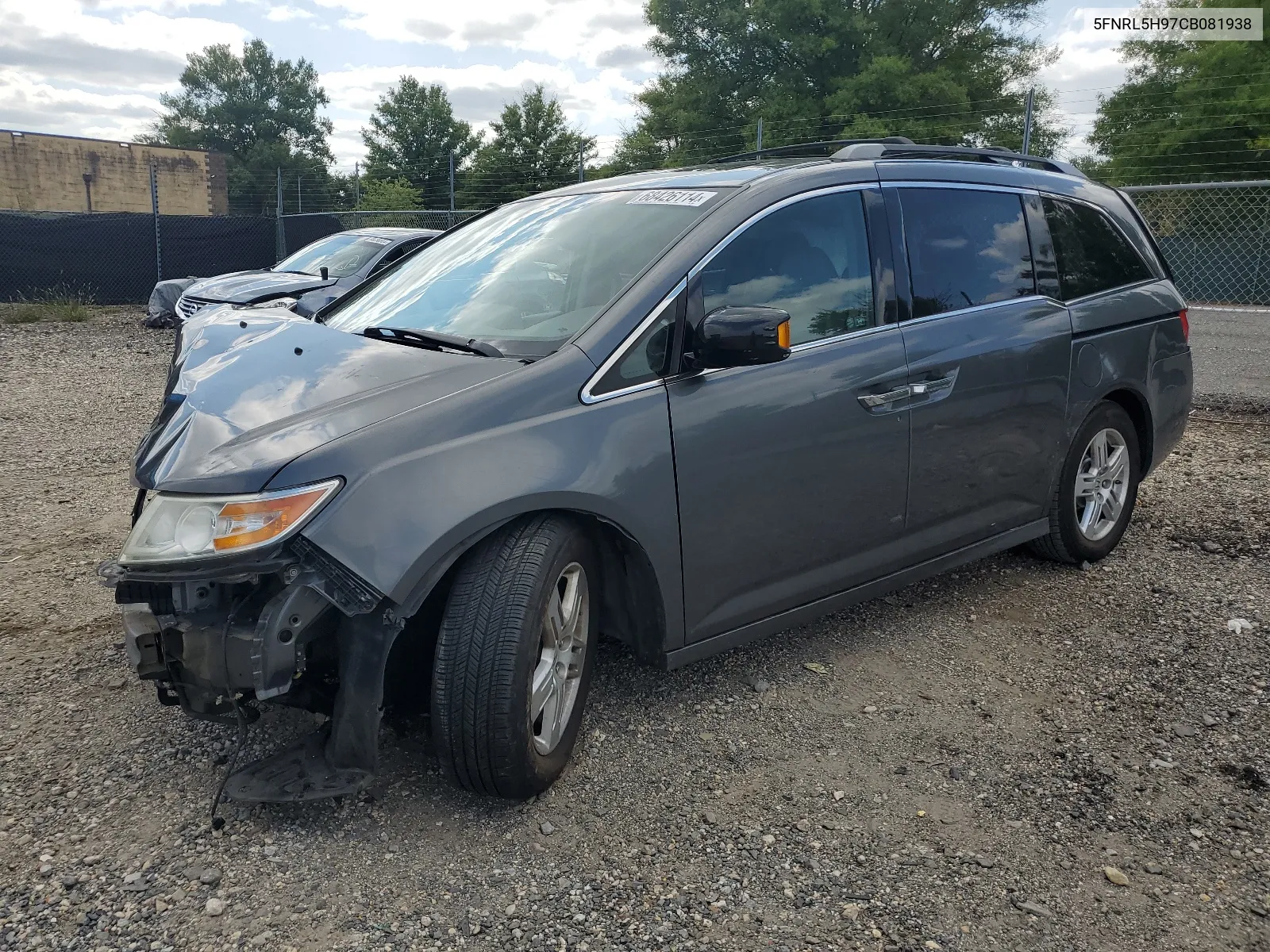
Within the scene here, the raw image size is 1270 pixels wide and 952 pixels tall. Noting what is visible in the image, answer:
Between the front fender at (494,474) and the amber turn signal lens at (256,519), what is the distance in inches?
2.0

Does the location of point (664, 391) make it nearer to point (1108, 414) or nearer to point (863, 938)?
point (863, 938)

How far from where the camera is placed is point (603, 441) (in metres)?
2.77

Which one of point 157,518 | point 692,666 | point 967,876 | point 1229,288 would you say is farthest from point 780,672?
point 1229,288

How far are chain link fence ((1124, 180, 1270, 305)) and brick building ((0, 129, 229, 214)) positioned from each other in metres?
38.9

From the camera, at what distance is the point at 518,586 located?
101 inches

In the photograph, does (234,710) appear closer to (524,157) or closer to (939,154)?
(939,154)

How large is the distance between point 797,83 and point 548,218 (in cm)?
3023

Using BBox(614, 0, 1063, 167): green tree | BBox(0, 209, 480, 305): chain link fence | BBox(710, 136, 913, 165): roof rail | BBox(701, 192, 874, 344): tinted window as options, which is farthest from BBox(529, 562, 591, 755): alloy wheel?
BBox(614, 0, 1063, 167): green tree

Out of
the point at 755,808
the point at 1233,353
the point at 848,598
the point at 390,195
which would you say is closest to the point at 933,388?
the point at 848,598

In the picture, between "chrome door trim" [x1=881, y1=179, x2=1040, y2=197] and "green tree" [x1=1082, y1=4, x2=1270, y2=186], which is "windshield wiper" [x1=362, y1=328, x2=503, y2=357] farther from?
"green tree" [x1=1082, y1=4, x2=1270, y2=186]

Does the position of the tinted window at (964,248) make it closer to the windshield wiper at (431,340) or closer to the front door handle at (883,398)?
the front door handle at (883,398)

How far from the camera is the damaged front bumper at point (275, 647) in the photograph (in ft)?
7.65

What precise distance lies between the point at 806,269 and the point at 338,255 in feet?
A: 27.1

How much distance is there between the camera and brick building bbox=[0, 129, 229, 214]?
41500mm
